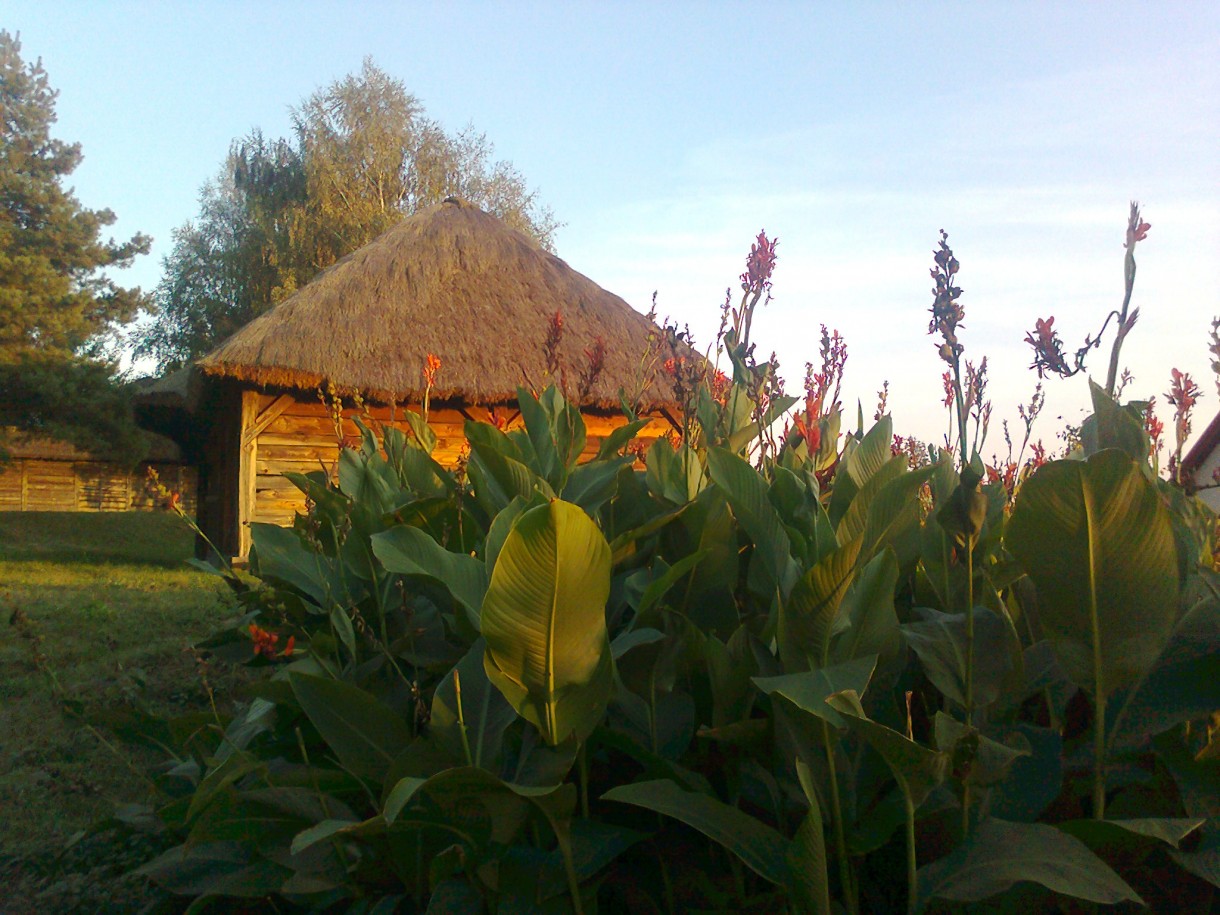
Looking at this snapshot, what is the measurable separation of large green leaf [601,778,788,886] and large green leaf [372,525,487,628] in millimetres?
330

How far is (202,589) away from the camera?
27.7ft

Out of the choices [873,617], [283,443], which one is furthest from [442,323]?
[873,617]

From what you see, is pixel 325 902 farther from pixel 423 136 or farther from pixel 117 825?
pixel 423 136

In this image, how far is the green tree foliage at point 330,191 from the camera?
22.5 metres

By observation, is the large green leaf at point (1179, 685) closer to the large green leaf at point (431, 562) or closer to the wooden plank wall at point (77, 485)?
the large green leaf at point (431, 562)

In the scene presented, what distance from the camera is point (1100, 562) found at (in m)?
1.11

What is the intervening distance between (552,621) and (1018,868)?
1.82ft

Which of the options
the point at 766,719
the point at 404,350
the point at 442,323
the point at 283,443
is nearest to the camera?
the point at 766,719

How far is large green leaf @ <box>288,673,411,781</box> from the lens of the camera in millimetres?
1289

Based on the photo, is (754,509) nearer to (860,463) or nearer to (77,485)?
(860,463)

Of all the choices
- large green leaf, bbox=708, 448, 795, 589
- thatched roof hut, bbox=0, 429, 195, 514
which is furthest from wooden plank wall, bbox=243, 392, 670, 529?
thatched roof hut, bbox=0, 429, 195, 514

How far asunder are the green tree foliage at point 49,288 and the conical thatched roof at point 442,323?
20.4 feet

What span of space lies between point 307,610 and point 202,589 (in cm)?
721

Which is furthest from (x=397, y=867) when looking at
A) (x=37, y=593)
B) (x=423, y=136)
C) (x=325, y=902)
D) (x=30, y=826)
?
(x=423, y=136)
